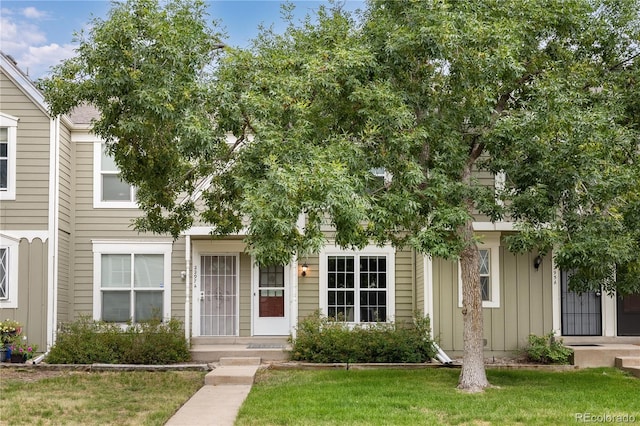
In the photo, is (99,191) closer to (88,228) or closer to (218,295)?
Answer: (88,228)

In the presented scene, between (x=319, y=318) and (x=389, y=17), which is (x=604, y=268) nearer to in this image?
(x=389, y=17)

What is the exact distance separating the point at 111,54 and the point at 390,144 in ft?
12.5

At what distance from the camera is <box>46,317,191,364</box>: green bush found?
1463 centimetres

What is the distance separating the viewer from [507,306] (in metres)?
16.0

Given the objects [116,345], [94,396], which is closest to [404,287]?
[116,345]

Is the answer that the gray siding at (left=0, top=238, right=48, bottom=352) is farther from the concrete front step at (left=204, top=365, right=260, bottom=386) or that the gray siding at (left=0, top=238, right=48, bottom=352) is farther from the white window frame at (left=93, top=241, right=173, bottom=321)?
the concrete front step at (left=204, top=365, right=260, bottom=386)

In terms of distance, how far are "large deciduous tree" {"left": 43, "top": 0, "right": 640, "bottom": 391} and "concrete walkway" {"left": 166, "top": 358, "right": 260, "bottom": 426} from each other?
215 centimetres

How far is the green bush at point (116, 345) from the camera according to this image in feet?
48.0

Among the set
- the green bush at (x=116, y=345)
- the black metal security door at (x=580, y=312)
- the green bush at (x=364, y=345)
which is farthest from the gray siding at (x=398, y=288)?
the black metal security door at (x=580, y=312)

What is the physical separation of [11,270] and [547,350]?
417 inches

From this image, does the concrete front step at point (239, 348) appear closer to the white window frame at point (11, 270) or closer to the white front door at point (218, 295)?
the white front door at point (218, 295)

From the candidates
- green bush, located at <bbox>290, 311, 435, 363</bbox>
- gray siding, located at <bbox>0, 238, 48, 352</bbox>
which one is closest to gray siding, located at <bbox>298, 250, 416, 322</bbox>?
green bush, located at <bbox>290, 311, 435, 363</bbox>

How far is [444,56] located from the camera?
10.2m

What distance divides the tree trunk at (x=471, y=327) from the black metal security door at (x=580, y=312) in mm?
5012
